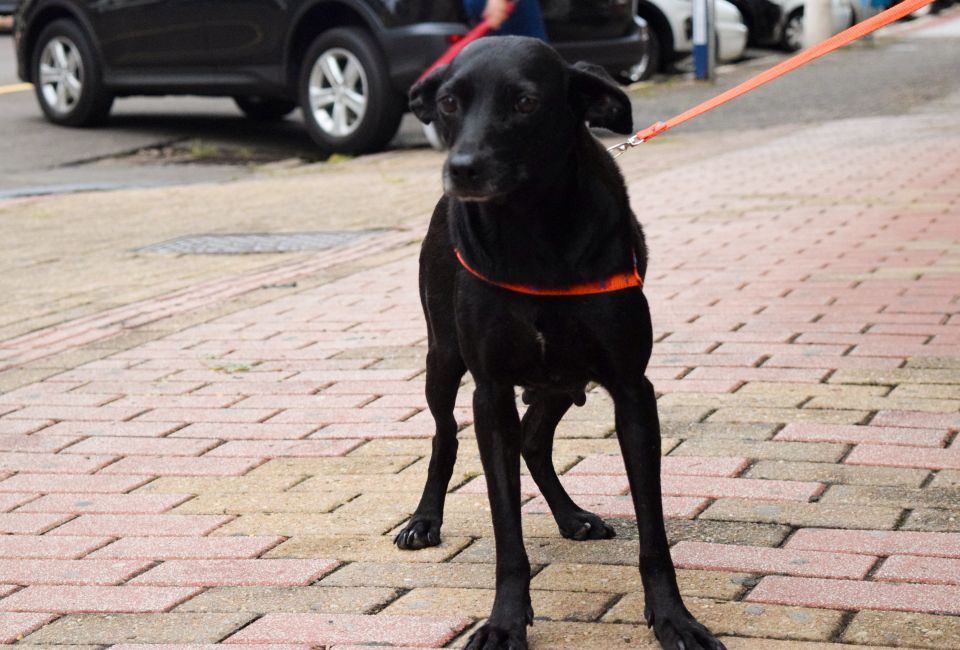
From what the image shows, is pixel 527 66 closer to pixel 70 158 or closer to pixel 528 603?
pixel 528 603

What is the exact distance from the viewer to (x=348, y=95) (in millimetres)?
11875

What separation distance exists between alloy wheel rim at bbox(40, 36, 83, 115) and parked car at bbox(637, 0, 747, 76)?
753 cm

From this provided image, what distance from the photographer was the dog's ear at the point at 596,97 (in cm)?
302

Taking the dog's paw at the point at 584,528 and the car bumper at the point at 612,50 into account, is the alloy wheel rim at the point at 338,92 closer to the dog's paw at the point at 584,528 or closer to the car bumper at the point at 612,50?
the car bumper at the point at 612,50

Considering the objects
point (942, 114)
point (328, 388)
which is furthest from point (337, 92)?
point (328, 388)

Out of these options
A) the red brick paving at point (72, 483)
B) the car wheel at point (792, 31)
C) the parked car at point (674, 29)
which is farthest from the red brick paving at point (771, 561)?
the car wheel at point (792, 31)

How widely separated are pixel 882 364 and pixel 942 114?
29.6 feet

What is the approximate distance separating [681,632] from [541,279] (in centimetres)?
73

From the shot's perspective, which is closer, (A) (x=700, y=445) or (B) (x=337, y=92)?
(A) (x=700, y=445)

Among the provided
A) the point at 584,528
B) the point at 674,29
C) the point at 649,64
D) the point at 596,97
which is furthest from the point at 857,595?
the point at 674,29

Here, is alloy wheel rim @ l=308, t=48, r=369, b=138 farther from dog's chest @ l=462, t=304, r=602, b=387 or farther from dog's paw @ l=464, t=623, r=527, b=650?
dog's paw @ l=464, t=623, r=527, b=650

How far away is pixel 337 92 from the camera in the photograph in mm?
11906

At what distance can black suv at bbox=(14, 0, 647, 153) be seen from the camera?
11.4m

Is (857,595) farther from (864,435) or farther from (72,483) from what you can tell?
(72,483)
